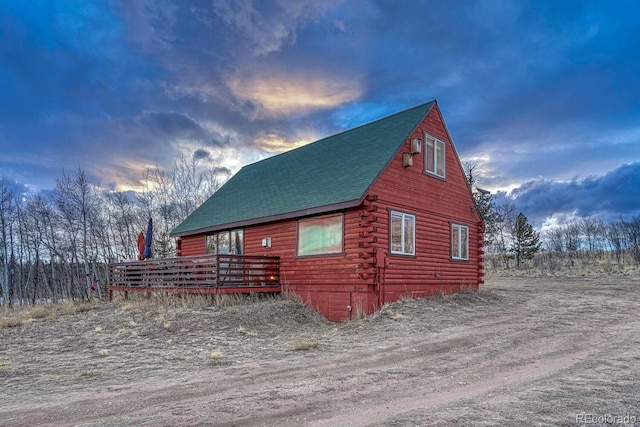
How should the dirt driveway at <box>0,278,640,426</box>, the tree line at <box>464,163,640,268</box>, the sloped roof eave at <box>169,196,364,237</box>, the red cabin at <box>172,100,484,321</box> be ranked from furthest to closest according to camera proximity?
the tree line at <box>464,163,640,268</box>, the red cabin at <box>172,100,484,321</box>, the sloped roof eave at <box>169,196,364,237</box>, the dirt driveway at <box>0,278,640,426</box>

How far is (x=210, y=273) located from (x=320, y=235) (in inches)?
164

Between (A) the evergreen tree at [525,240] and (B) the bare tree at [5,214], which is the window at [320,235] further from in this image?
(A) the evergreen tree at [525,240]

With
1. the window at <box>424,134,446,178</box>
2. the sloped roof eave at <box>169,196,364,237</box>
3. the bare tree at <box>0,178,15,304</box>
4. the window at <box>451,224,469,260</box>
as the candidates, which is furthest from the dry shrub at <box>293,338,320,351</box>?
the bare tree at <box>0,178,15,304</box>

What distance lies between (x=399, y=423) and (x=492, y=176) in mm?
33118

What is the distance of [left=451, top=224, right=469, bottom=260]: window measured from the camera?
56.1 ft

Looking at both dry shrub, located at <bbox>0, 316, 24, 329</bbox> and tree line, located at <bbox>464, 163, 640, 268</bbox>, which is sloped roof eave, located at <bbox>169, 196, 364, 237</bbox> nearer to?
dry shrub, located at <bbox>0, 316, 24, 329</bbox>

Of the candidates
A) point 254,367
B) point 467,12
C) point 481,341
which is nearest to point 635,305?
point 481,341

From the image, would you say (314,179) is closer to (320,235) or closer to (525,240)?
(320,235)

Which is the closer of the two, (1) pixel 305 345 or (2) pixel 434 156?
(1) pixel 305 345

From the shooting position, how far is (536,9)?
625 inches

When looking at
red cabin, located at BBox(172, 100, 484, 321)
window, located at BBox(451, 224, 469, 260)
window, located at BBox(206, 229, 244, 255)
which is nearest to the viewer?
red cabin, located at BBox(172, 100, 484, 321)

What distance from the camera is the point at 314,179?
16.6 meters

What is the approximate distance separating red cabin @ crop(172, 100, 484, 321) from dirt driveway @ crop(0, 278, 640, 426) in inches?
44.0

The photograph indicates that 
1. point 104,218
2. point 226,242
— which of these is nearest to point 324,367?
point 226,242
